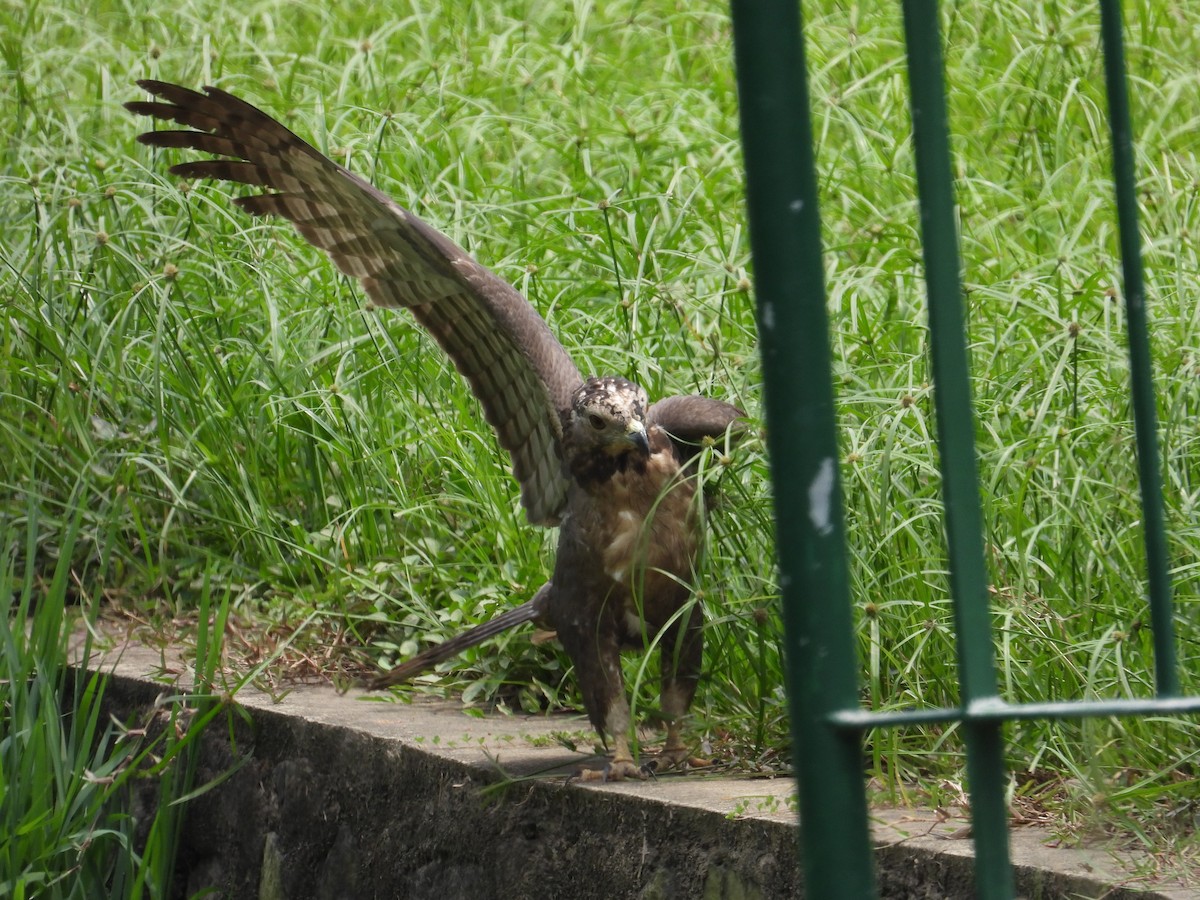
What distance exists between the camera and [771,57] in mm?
1172

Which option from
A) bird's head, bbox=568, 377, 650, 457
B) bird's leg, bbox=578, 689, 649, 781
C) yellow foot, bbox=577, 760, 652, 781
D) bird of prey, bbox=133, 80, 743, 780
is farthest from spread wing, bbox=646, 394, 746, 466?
yellow foot, bbox=577, 760, 652, 781

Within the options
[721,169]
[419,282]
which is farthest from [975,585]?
[721,169]

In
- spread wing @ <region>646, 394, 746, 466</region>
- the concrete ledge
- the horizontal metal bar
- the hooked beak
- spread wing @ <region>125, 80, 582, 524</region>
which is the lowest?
the concrete ledge

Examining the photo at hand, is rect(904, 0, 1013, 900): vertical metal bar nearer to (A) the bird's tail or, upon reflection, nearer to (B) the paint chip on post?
(B) the paint chip on post

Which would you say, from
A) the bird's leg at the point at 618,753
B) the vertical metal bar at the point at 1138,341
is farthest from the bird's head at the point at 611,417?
the vertical metal bar at the point at 1138,341

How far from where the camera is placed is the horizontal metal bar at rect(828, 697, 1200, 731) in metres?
1.09

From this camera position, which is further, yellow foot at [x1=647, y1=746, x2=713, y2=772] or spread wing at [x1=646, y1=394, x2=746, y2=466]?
spread wing at [x1=646, y1=394, x2=746, y2=466]

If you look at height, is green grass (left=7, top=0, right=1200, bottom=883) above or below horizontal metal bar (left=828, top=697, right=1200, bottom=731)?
above

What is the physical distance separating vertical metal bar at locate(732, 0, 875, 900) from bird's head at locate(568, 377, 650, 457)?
2.01 meters

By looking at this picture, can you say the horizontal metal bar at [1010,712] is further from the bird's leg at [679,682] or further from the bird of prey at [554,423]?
the bird's leg at [679,682]

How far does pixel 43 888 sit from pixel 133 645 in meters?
1.32

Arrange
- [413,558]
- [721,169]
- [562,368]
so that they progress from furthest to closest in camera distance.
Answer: [721,169], [413,558], [562,368]

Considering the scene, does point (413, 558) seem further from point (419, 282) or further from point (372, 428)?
point (419, 282)

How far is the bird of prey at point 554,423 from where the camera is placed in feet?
10.6
